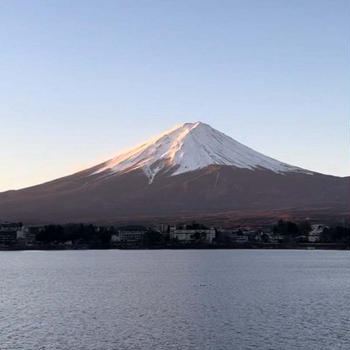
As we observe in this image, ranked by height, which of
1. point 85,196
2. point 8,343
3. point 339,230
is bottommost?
point 8,343

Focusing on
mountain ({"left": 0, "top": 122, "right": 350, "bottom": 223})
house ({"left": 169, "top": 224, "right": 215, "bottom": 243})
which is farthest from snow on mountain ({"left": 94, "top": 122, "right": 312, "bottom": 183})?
house ({"left": 169, "top": 224, "right": 215, "bottom": 243})

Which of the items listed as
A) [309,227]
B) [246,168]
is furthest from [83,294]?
[246,168]

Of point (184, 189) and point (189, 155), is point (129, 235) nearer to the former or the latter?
point (184, 189)

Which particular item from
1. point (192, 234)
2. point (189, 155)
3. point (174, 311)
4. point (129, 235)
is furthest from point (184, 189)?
point (174, 311)

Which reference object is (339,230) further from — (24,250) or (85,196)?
(85,196)

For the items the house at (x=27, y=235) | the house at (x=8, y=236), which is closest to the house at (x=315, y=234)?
the house at (x=27, y=235)

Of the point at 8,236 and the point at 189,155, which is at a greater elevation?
the point at 189,155
